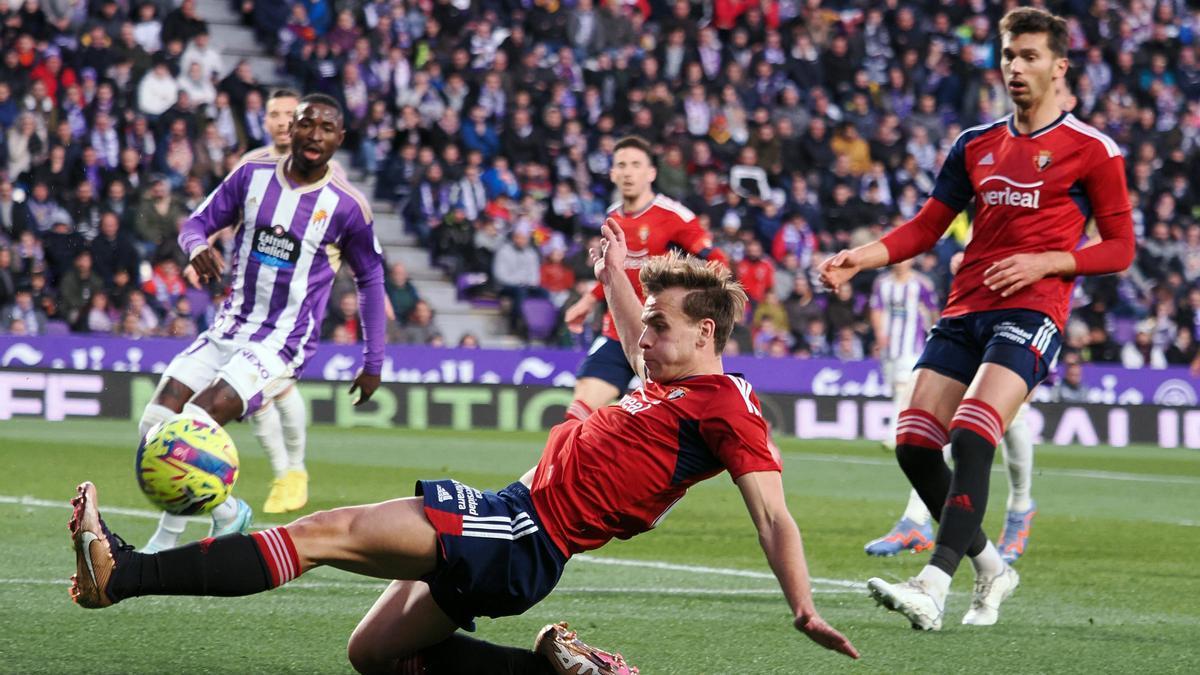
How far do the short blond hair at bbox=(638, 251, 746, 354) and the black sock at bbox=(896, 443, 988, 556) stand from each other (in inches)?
74.6

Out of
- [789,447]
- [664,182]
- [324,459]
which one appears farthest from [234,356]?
[664,182]

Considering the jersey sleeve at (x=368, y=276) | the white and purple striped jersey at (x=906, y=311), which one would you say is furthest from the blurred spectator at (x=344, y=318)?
the jersey sleeve at (x=368, y=276)

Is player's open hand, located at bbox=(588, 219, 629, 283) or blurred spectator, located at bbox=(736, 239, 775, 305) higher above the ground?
player's open hand, located at bbox=(588, 219, 629, 283)

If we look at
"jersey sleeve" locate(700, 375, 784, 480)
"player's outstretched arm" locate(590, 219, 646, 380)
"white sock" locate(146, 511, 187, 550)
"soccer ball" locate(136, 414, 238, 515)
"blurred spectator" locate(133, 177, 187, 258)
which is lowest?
"white sock" locate(146, 511, 187, 550)

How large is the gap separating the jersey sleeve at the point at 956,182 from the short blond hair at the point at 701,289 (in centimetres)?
224

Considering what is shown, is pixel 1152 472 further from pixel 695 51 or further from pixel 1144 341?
pixel 695 51

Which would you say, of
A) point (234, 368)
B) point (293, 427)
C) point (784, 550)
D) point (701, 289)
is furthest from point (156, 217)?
point (784, 550)

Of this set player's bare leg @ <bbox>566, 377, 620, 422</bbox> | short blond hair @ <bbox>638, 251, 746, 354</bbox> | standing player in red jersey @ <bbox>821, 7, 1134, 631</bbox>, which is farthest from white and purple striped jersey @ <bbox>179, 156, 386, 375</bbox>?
short blond hair @ <bbox>638, 251, 746, 354</bbox>

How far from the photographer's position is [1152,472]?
1562 cm

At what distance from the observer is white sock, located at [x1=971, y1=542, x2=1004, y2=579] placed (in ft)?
21.2

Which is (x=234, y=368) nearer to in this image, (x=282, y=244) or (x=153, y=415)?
(x=153, y=415)

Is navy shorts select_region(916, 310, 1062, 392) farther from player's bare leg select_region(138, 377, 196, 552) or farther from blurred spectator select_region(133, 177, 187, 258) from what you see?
blurred spectator select_region(133, 177, 187, 258)

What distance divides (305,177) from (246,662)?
3.43 m

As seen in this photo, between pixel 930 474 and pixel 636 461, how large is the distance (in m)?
2.18
